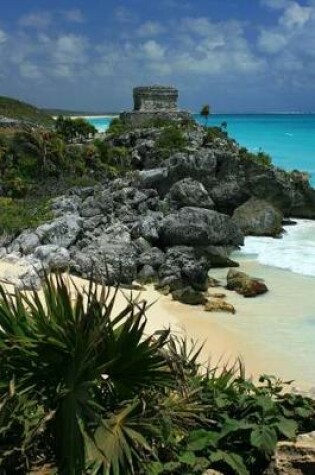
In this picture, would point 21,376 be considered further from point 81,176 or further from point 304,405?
point 81,176

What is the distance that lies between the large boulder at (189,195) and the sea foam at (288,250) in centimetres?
215

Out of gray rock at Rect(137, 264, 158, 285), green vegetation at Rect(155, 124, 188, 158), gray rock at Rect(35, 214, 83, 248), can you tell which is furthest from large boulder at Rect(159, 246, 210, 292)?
green vegetation at Rect(155, 124, 188, 158)

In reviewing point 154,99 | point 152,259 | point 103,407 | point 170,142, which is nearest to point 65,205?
point 152,259

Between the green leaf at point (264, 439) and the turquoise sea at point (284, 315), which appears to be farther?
the turquoise sea at point (284, 315)

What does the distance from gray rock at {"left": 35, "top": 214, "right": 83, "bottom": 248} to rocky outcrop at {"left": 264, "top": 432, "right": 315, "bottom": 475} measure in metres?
14.6

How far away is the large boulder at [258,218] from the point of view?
24.7 m

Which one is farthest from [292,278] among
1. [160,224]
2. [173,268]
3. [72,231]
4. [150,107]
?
[150,107]

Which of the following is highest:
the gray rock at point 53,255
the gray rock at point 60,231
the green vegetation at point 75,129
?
the green vegetation at point 75,129

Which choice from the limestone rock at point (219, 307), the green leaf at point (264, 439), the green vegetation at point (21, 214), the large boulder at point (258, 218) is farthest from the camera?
the large boulder at point (258, 218)

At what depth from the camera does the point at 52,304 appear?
4.60m

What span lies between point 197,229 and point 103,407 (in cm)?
1590

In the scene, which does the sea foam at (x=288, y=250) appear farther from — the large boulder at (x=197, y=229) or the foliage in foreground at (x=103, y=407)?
the foliage in foreground at (x=103, y=407)

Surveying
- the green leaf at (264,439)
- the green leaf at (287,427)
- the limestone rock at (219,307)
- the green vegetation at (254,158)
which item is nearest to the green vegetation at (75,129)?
the green vegetation at (254,158)

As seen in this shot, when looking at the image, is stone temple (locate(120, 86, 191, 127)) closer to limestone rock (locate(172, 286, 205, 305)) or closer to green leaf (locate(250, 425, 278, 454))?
limestone rock (locate(172, 286, 205, 305))
